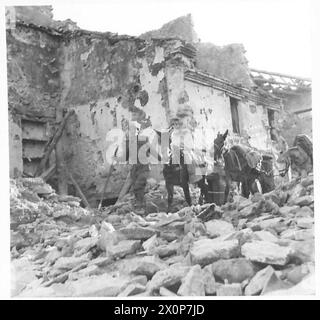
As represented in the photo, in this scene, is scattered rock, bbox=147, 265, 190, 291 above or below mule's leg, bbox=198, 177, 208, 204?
below

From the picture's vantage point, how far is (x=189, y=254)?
5246 mm

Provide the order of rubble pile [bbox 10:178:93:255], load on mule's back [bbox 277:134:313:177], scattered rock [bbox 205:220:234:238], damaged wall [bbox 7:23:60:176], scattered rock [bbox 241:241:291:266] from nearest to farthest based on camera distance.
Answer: scattered rock [bbox 241:241:291:266] < scattered rock [bbox 205:220:234:238] < load on mule's back [bbox 277:134:313:177] < rubble pile [bbox 10:178:93:255] < damaged wall [bbox 7:23:60:176]

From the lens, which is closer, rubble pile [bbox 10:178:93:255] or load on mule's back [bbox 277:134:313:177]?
load on mule's back [bbox 277:134:313:177]

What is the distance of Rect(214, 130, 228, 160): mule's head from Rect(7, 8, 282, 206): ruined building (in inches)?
13.1

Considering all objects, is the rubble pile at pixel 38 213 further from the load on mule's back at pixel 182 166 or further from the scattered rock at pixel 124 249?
the load on mule's back at pixel 182 166

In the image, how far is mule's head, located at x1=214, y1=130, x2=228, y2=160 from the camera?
695 centimetres

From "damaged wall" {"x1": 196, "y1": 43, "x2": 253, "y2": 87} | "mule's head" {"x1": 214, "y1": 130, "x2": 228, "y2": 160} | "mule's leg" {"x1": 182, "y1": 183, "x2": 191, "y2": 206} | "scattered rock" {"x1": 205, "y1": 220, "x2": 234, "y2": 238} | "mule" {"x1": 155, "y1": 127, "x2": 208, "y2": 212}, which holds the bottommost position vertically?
"scattered rock" {"x1": 205, "y1": 220, "x2": 234, "y2": 238}

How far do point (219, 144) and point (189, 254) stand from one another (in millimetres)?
2142

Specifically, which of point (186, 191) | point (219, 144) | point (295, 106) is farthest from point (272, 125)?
point (186, 191)

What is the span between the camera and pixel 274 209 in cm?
586

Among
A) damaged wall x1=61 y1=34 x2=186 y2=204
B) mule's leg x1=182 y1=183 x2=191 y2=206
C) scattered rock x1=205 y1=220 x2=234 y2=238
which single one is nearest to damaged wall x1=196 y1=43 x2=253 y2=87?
damaged wall x1=61 y1=34 x2=186 y2=204

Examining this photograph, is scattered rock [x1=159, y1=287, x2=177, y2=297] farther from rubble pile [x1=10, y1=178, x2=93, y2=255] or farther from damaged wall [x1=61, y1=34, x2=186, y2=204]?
damaged wall [x1=61, y1=34, x2=186, y2=204]

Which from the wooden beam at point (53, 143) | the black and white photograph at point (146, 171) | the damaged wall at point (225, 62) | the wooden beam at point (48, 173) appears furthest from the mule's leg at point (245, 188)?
the damaged wall at point (225, 62)

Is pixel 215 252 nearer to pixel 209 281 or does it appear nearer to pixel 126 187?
pixel 209 281
